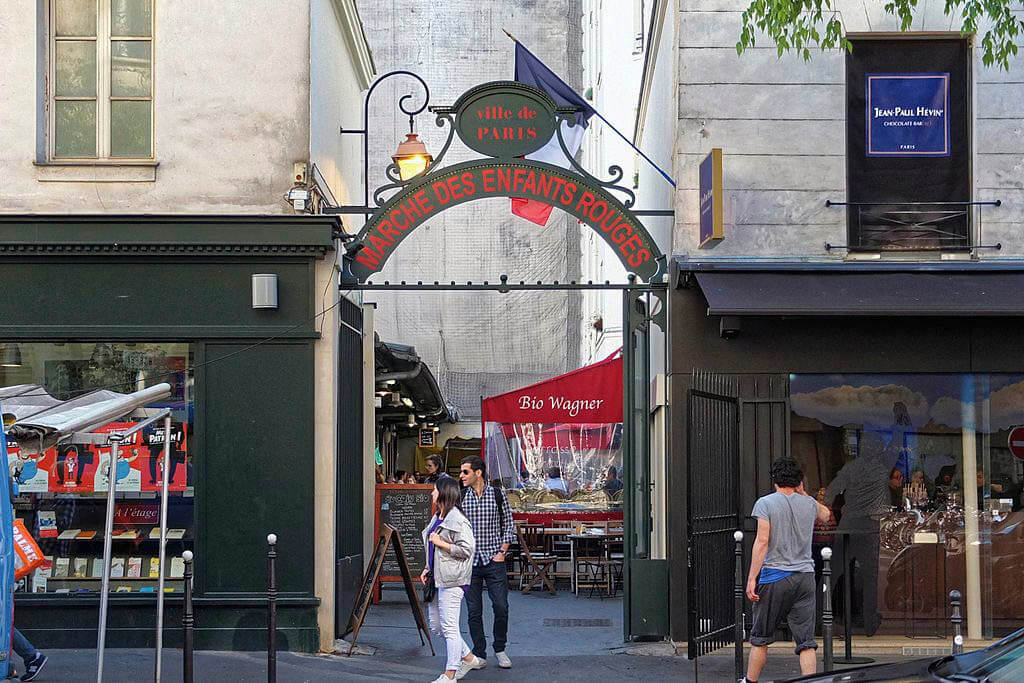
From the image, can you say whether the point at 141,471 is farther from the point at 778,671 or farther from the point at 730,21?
the point at 730,21

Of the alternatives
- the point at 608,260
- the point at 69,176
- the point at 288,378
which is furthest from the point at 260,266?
the point at 608,260

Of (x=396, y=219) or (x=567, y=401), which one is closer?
(x=396, y=219)

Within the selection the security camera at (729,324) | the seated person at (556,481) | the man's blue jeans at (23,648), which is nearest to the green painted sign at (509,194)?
the security camera at (729,324)

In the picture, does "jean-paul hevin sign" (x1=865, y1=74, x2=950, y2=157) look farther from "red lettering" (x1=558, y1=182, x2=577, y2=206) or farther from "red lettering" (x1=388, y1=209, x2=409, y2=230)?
"red lettering" (x1=388, y1=209, x2=409, y2=230)

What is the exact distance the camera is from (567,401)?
60.4 feet

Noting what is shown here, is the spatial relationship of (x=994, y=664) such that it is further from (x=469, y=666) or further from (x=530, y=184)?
(x=530, y=184)

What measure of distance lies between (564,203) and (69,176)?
187 inches

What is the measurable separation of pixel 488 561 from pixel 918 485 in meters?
4.26

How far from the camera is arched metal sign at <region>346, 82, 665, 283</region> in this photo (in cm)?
1310

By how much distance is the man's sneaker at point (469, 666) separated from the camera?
11638mm

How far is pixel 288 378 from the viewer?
12.8 m

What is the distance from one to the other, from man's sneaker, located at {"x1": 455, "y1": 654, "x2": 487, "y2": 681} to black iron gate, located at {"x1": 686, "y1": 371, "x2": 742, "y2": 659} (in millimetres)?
1902

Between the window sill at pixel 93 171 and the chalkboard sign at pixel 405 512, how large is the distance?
6296 mm

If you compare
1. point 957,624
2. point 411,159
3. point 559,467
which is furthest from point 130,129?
point 559,467
